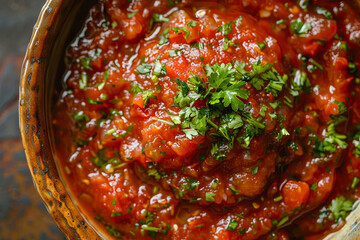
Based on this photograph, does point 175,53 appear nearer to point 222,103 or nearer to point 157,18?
point 157,18

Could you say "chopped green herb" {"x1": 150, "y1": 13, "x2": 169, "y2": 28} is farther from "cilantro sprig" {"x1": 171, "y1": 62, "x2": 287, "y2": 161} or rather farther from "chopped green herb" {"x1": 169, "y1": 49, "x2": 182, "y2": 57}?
"cilantro sprig" {"x1": 171, "y1": 62, "x2": 287, "y2": 161}

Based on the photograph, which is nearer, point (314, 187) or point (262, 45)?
point (262, 45)

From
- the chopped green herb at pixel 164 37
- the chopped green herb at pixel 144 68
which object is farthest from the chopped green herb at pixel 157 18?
the chopped green herb at pixel 144 68

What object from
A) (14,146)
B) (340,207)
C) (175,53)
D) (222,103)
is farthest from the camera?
(14,146)

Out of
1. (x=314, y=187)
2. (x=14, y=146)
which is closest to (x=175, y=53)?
(x=314, y=187)

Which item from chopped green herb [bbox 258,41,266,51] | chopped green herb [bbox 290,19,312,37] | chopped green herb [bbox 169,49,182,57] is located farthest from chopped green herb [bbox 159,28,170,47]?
chopped green herb [bbox 290,19,312,37]

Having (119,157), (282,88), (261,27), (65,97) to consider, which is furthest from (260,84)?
(65,97)

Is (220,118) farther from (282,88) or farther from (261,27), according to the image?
(261,27)

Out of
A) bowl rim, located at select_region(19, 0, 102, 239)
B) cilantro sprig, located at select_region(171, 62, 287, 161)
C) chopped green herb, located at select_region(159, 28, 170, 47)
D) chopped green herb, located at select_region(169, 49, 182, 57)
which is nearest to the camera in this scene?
cilantro sprig, located at select_region(171, 62, 287, 161)
